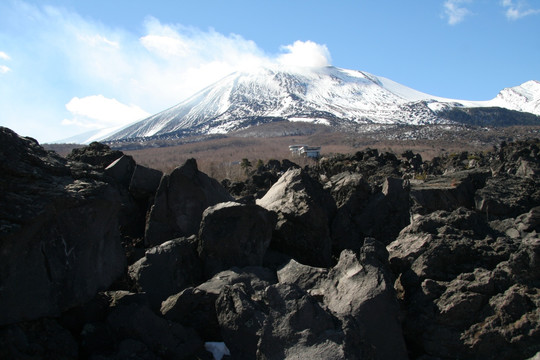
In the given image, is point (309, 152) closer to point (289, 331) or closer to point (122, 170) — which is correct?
point (122, 170)

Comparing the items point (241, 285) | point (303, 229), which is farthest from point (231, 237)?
point (303, 229)

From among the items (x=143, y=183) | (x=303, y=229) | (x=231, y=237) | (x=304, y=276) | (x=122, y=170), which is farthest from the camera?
(x=122, y=170)

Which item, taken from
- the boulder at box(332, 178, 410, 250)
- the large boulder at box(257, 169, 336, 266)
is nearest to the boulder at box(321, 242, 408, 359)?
the large boulder at box(257, 169, 336, 266)

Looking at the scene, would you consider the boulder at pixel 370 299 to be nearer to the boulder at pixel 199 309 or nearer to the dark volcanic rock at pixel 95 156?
the boulder at pixel 199 309

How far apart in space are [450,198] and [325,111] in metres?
182

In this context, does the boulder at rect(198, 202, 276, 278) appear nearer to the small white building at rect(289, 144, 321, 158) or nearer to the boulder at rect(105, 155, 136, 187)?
the boulder at rect(105, 155, 136, 187)

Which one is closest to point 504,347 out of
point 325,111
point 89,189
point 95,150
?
point 89,189

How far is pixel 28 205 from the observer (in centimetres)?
377

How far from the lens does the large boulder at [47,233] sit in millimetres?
3631

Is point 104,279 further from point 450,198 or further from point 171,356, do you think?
point 450,198

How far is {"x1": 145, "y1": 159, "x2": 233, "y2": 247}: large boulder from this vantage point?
6.63 m

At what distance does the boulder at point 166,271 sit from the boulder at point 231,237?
6.1 inches

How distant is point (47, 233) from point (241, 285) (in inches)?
69.4

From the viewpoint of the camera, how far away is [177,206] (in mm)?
6715
